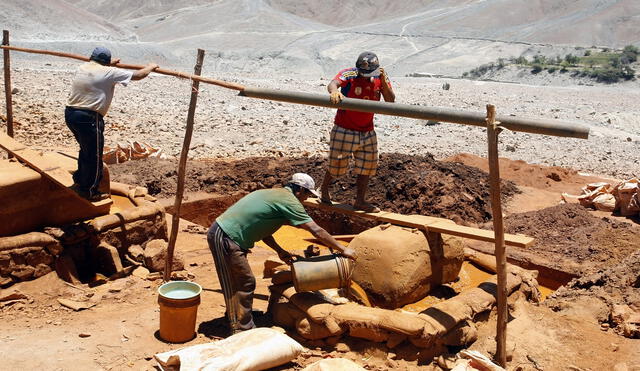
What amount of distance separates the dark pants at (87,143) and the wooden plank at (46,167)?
11 centimetres

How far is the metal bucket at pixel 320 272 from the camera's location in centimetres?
512

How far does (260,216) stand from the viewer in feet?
16.5

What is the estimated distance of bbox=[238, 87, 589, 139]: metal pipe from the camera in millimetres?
4484

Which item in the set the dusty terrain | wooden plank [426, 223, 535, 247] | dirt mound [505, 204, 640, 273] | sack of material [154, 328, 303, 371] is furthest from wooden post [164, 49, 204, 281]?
dirt mound [505, 204, 640, 273]

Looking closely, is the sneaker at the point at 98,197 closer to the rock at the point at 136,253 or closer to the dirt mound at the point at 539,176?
the rock at the point at 136,253

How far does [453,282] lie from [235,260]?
265 cm

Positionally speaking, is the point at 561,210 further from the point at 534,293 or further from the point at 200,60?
the point at 200,60

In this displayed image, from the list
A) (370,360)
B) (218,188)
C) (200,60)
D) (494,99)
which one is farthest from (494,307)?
(494,99)

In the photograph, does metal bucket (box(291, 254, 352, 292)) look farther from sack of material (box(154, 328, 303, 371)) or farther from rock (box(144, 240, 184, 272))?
rock (box(144, 240, 184, 272))

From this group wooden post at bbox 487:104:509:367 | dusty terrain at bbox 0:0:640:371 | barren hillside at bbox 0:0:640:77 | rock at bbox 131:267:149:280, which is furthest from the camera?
barren hillside at bbox 0:0:640:77

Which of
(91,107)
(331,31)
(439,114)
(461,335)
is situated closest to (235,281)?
(461,335)

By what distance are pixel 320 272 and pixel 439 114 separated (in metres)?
1.59

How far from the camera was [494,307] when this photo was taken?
5.68 m

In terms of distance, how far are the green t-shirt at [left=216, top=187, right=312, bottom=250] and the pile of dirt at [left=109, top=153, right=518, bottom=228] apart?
4685mm
